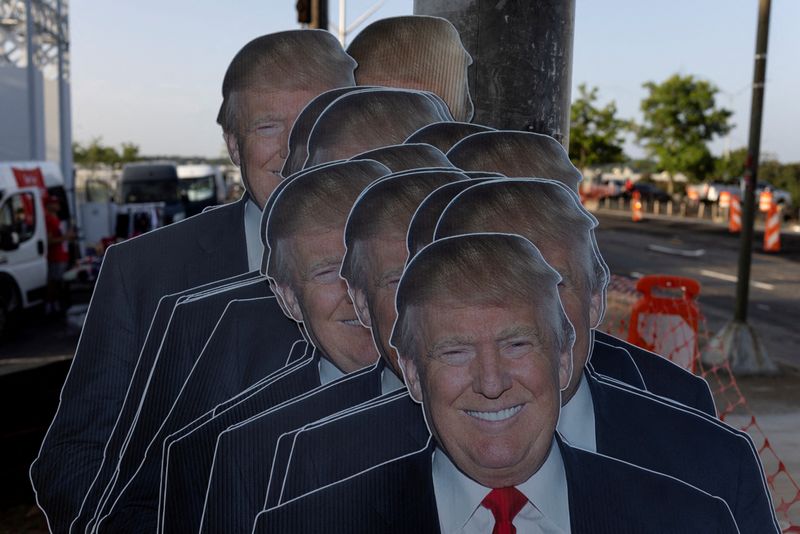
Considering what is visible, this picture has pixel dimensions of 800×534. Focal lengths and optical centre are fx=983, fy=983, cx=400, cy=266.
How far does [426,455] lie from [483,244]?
39 cm

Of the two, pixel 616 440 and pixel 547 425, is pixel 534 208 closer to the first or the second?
pixel 547 425

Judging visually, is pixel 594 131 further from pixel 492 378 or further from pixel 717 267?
pixel 492 378

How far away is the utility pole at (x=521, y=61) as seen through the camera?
7.73 ft

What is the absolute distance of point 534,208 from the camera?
53.3 inches

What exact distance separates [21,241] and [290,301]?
11.8 metres

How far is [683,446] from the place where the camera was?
61.6 inches

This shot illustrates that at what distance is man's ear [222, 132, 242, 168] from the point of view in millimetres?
1989

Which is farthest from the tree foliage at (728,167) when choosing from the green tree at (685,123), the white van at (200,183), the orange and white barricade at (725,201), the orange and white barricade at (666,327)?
the orange and white barricade at (666,327)

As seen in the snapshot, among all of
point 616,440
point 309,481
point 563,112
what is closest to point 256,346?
point 309,481

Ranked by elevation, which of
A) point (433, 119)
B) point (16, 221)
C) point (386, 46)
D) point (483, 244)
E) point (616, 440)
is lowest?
point (16, 221)

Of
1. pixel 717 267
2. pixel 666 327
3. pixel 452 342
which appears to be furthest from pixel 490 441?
pixel 717 267

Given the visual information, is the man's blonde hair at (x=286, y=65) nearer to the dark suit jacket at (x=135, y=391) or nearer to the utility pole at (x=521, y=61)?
the dark suit jacket at (x=135, y=391)

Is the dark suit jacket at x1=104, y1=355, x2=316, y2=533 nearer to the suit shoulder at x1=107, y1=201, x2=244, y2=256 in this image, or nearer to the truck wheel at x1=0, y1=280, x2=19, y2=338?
the suit shoulder at x1=107, y1=201, x2=244, y2=256

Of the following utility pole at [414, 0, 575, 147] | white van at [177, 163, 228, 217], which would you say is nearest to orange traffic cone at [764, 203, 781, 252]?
white van at [177, 163, 228, 217]
